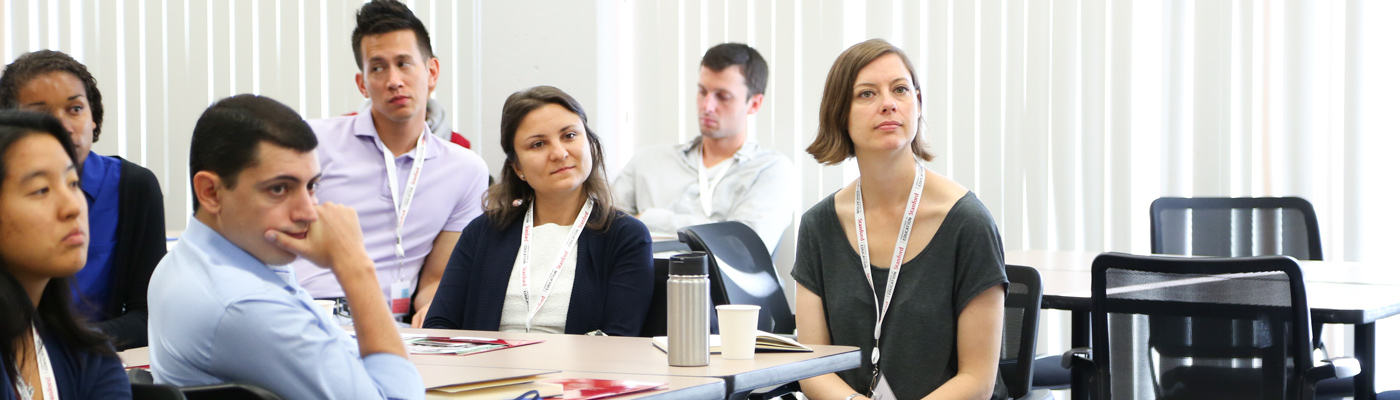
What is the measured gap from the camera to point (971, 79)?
187 inches

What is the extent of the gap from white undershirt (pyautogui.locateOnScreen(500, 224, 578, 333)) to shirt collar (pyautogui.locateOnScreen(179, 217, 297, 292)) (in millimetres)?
1113

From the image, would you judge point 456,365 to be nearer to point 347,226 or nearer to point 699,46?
point 347,226

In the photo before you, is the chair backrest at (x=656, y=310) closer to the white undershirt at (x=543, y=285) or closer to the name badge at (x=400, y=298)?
the white undershirt at (x=543, y=285)

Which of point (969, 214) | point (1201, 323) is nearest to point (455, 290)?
point (969, 214)

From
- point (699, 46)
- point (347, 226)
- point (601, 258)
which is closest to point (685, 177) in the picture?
point (699, 46)

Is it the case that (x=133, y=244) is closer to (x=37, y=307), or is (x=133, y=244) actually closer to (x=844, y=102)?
(x=37, y=307)

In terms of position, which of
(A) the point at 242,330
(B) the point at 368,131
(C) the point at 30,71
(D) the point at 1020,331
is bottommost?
(D) the point at 1020,331

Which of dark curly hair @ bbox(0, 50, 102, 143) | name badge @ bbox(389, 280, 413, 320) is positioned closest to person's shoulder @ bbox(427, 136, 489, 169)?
name badge @ bbox(389, 280, 413, 320)

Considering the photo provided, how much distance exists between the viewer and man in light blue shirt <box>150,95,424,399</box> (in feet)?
4.77

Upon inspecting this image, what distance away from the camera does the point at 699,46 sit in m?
5.25

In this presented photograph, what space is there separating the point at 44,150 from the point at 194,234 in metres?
0.21

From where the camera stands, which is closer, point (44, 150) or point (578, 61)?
point (44, 150)

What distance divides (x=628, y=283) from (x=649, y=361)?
66cm

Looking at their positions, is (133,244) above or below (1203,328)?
above
